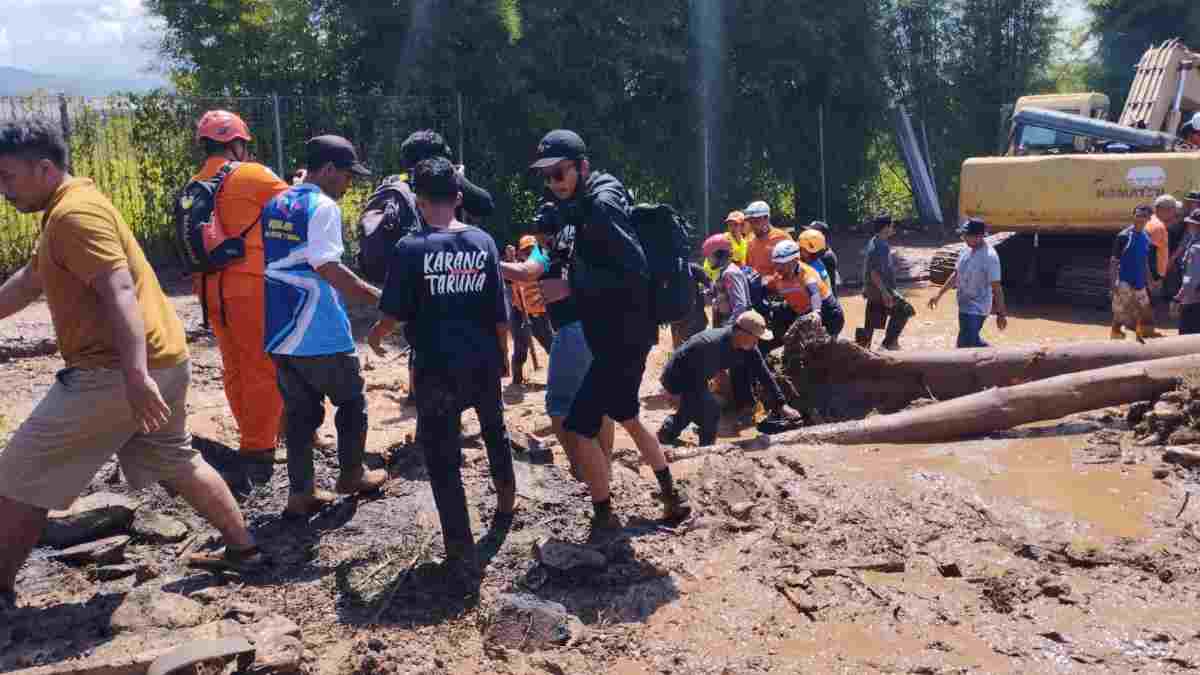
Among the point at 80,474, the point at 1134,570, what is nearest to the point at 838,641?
the point at 1134,570

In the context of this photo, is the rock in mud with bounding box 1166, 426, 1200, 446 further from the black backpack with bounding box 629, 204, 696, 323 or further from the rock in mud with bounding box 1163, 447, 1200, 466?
the black backpack with bounding box 629, 204, 696, 323

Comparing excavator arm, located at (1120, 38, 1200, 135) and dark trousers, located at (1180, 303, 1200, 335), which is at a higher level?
excavator arm, located at (1120, 38, 1200, 135)

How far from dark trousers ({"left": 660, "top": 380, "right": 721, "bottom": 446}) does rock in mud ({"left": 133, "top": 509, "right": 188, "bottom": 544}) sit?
323 centimetres

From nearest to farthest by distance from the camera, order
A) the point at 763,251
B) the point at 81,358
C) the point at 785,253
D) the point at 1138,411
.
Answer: the point at 81,358, the point at 1138,411, the point at 785,253, the point at 763,251

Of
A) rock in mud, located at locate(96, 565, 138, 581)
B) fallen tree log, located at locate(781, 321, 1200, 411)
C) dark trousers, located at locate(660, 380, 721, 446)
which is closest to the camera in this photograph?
rock in mud, located at locate(96, 565, 138, 581)

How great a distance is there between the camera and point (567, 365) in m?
4.99

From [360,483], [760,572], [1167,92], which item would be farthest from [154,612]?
[1167,92]

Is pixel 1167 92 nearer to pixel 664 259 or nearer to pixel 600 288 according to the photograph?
pixel 664 259

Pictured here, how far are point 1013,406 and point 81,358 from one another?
17.3 feet

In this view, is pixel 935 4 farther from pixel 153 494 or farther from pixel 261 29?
pixel 153 494

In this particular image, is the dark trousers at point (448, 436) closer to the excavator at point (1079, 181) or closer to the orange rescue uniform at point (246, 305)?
the orange rescue uniform at point (246, 305)

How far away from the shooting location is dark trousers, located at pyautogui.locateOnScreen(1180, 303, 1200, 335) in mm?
8867

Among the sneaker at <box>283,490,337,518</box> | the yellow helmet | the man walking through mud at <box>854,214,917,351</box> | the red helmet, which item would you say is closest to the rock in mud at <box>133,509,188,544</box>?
the sneaker at <box>283,490,337,518</box>

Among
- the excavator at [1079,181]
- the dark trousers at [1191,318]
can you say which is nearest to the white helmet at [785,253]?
the dark trousers at [1191,318]
